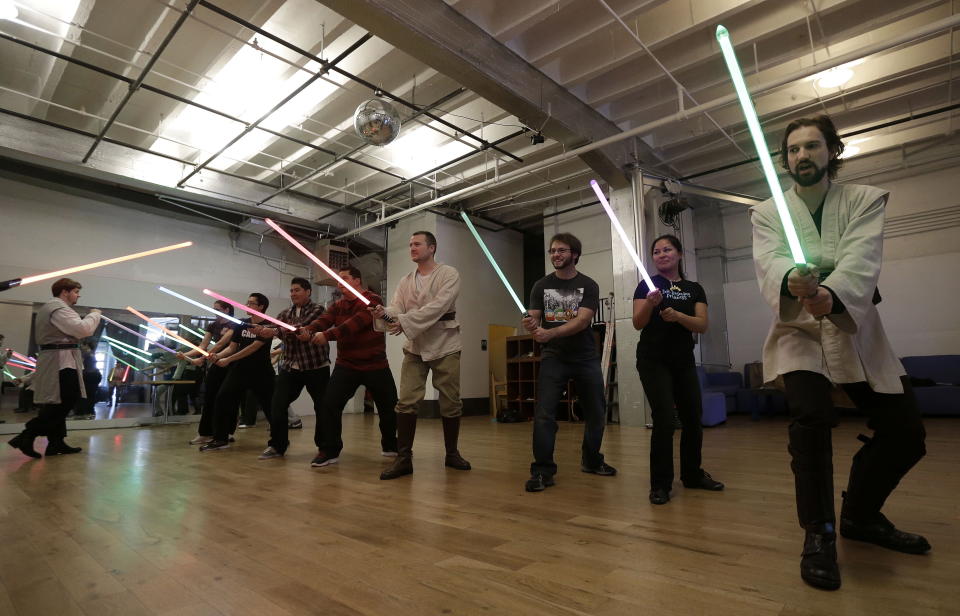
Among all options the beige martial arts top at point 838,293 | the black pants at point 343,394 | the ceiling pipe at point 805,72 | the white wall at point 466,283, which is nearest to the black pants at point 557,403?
the black pants at point 343,394

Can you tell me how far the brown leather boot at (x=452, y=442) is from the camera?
10.6 ft

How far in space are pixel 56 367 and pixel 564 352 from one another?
13.6 ft

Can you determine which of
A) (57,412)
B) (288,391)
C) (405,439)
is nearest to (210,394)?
(57,412)

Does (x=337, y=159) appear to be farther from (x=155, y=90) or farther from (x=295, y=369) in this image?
(x=295, y=369)

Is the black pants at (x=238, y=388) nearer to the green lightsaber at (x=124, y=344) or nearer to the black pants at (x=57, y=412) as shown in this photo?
the black pants at (x=57, y=412)

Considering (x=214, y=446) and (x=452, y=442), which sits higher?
(x=452, y=442)

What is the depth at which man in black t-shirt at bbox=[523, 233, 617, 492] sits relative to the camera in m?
2.72

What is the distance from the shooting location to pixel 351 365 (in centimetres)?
345

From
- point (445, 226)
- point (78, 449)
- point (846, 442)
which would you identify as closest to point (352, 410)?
point (445, 226)

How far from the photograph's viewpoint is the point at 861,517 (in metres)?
1.67

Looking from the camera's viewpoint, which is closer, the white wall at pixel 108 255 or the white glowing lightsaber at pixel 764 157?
the white glowing lightsaber at pixel 764 157

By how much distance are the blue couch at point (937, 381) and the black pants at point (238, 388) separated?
7222mm

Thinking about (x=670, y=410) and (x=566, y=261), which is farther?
(x=566, y=261)

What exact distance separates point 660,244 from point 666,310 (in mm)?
534
